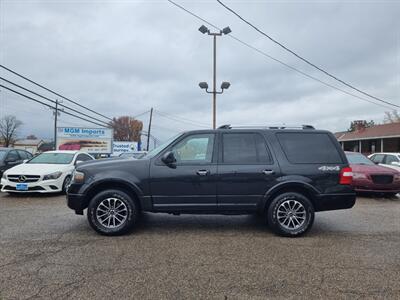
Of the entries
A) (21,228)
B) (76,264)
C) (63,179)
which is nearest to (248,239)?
(76,264)

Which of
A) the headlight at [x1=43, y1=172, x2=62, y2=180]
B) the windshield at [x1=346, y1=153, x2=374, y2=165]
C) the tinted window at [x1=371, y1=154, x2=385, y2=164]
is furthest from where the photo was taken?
the tinted window at [x1=371, y1=154, x2=385, y2=164]

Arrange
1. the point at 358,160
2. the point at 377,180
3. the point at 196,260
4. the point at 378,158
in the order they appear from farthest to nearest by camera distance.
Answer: the point at 378,158
the point at 358,160
the point at 377,180
the point at 196,260

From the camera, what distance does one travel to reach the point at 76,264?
3977 millimetres

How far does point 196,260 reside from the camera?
416 centimetres

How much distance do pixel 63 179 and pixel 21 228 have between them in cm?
416

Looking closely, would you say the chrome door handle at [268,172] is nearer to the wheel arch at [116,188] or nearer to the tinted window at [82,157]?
the wheel arch at [116,188]

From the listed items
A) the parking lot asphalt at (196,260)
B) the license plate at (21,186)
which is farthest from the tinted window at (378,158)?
the license plate at (21,186)

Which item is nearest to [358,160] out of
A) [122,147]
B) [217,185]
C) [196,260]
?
[217,185]

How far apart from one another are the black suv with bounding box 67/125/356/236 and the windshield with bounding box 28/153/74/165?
5.70m

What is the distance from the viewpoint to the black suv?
207 inches

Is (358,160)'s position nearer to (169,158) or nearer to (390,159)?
Answer: (390,159)

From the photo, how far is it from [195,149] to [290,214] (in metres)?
1.95

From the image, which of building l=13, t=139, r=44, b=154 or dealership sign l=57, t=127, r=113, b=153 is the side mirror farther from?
building l=13, t=139, r=44, b=154

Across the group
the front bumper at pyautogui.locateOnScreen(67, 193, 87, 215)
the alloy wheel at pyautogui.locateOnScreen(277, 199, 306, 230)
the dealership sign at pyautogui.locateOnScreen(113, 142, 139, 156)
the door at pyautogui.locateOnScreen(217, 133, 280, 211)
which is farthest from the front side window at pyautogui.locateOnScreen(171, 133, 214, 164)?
the dealership sign at pyautogui.locateOnScreen(113, 142, 139, 156)
